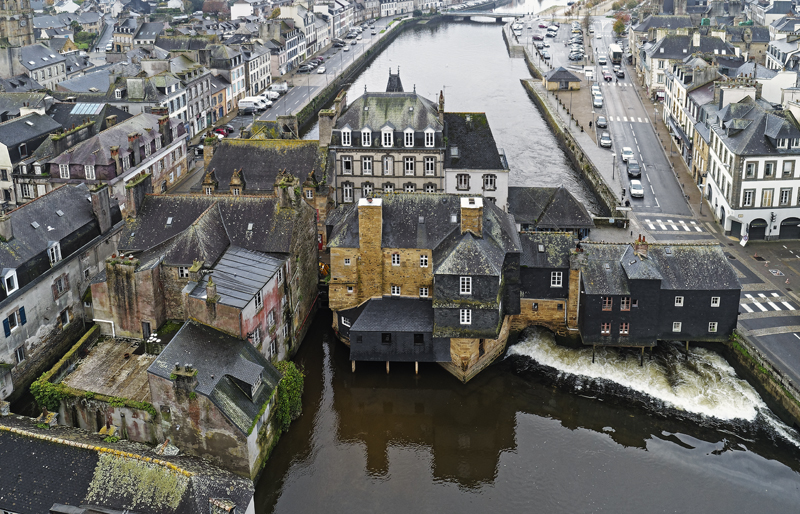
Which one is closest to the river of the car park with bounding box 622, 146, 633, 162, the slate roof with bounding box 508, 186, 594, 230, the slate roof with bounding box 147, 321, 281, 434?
the slate roof with bounding box 147, 321, 281, 434

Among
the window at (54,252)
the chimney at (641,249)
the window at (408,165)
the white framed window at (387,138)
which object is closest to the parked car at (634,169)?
the window at (408,165)

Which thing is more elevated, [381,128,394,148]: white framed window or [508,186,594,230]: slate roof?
[381,128,394,148]: white framed window

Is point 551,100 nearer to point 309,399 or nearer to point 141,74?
point 141,74

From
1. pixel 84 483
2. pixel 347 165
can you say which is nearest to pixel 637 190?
pixel 347 165

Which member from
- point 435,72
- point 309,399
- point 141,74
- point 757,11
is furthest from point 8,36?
point 757,11

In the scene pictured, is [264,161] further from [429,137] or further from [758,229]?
[758,229]

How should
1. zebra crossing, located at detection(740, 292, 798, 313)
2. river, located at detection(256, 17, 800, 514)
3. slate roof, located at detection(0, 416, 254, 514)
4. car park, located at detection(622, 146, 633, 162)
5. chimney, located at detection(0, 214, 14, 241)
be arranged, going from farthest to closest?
car park, located at detection(622, 146, 633, 162) < zebra crossing, located at detection(740, 292, 798, 313) < chimney, located at detection(0, 214, 14, 241) < river, located at detection(256, 17, 800, 514) < slate roof, located at detection(0, 416, 254, 514)

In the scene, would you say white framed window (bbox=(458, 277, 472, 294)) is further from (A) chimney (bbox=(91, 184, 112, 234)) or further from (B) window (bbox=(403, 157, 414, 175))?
(A) chimney (bbox=(91, 184, 112, 234))

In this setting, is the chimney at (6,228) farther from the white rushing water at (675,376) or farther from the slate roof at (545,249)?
the white rushing water at (675,376)

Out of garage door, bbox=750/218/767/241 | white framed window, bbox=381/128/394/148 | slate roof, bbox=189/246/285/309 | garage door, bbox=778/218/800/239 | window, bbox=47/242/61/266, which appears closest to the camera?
slate roof, bbox=189/246/285/309
